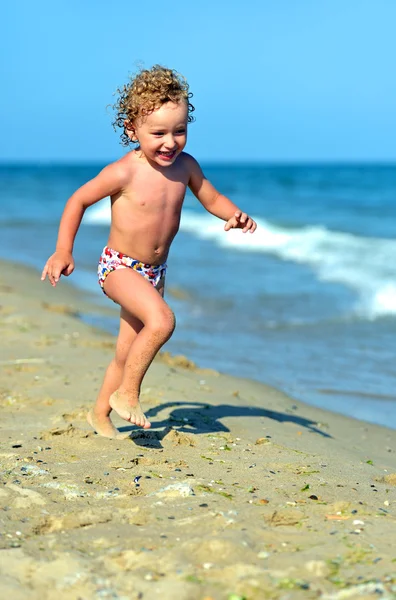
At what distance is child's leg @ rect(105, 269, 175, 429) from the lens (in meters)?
3.85

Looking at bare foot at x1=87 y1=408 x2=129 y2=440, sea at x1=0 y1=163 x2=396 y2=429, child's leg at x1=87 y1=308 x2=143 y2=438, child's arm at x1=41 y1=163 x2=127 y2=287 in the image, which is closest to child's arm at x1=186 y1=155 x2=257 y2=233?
child's arm at x1=41 y1=163 x2=127 y2=287

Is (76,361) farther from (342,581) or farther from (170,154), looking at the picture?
(342,581)

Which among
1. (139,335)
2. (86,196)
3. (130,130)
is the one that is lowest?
(139,335)

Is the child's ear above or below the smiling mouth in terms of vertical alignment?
above

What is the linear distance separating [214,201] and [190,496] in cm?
169

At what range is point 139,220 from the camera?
161 inches

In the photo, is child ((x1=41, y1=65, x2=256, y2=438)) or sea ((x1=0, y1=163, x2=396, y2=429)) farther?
sea ((x1=0, y1=163, x2=396, y2=429))

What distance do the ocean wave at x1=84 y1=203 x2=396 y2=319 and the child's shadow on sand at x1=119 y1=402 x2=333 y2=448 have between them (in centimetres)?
389

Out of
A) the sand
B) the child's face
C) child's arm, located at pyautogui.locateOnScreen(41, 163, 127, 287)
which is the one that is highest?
the child's face

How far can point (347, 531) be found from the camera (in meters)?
2.91

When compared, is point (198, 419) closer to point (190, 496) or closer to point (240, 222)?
point (240, 222)

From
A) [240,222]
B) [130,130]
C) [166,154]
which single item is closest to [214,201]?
[240,222]

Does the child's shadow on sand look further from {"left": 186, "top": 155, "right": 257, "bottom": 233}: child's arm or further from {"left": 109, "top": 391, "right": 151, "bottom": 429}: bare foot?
{"left": 186, "top": 155, "right": 257, "bottom": 233}: child's arm

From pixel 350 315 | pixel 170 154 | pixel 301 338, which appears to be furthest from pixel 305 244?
pixel 170 154
